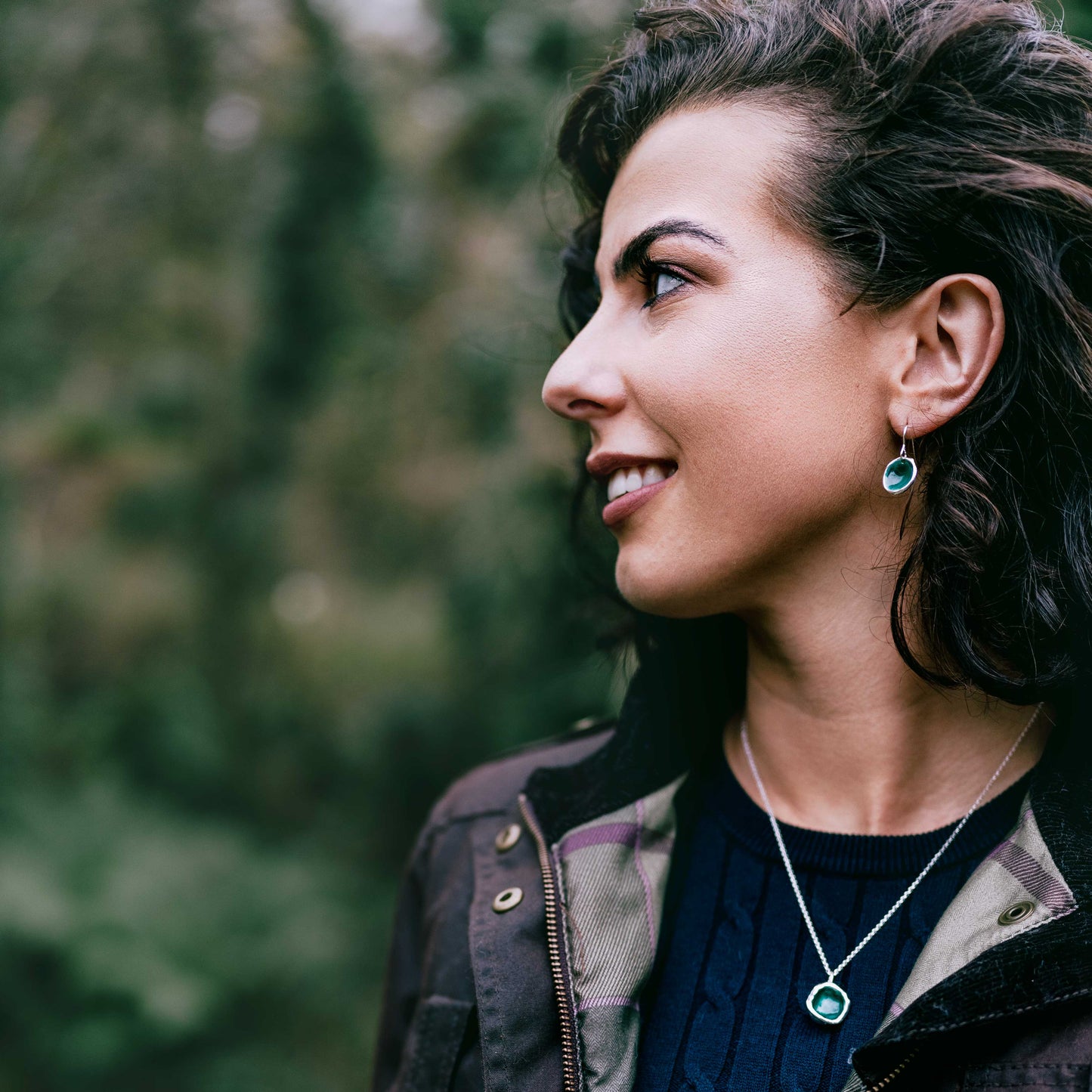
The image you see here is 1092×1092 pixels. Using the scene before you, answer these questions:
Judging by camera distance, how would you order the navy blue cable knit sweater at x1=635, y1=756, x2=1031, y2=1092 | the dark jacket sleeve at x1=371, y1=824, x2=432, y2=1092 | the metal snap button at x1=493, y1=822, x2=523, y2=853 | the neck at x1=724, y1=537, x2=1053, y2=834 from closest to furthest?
the navy blue cable knit sweater at x1=635, y1=756, x2=1031, y2=1092
the neck at x1=724, y1=537, x2=1053, y2=834
the metal snap button at x1=493, y1=822, x2=523, y2=853
the dark jacket sleeve at x1=371, y1=824, x2=432, y2=1092

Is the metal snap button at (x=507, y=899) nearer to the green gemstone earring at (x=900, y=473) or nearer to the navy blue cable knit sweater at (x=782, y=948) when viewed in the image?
the navy blue cable knit sweater at (x=782, y=948)

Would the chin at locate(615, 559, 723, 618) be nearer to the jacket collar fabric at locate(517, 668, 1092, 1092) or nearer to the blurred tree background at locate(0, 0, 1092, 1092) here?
the jacket collar fabric at locate(517, 668, 1092, 1092)

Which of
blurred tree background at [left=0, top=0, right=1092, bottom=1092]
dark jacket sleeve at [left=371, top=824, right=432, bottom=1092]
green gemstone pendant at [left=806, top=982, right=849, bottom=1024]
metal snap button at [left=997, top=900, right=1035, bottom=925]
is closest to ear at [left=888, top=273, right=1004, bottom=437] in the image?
metal snap button at [left=997, top=900, right=1035, bottom=925]

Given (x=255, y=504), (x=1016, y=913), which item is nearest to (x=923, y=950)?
(x=1016, y=913)

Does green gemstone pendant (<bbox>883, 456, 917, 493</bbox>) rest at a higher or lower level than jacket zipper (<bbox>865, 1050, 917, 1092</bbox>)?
higher

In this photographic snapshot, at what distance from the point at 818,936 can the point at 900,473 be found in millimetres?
650

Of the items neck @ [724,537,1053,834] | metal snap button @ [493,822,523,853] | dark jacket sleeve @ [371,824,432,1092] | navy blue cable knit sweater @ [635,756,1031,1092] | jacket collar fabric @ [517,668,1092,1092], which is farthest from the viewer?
dark jacket sleeve @ [371,824,432,1092]

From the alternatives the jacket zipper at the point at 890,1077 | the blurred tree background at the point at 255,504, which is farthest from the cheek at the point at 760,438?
the blurred tree background at the point at 255,504

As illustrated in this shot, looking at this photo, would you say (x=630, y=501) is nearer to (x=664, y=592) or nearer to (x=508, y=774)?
(x=664, y=592)

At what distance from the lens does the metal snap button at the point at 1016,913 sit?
3.95ft

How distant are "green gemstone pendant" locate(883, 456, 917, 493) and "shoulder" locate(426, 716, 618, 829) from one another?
0.72 metres

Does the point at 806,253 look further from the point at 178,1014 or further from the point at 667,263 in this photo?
the point at 178,1014

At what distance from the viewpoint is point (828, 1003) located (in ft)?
4.38

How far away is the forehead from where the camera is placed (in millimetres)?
1410
